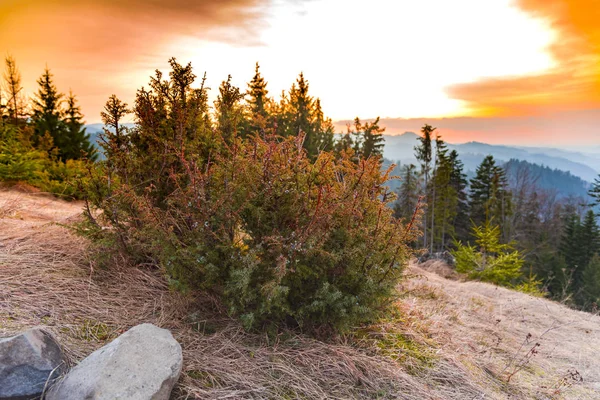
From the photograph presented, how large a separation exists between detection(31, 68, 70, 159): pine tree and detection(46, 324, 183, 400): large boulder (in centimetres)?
1852

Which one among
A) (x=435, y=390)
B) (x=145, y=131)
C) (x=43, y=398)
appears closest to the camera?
(x=43, y=398)

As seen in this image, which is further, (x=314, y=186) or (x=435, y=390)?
(x=314, y=186)

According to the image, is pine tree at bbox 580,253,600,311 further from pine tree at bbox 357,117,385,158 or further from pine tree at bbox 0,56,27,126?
pine tree at bbox 0,56,27,126

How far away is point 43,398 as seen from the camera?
2047mm

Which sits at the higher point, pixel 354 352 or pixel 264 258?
pixel 264 258

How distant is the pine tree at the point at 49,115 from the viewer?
1884 centimetres

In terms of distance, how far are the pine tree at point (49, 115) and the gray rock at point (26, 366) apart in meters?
18.3

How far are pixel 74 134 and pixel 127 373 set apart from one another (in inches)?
848

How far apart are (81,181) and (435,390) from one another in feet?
12.1

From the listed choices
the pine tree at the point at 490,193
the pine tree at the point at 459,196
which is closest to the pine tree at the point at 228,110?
the pine tree at the point at 490,193

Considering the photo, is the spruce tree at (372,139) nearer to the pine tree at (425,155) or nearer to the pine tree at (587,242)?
the pine tree at (425,155)

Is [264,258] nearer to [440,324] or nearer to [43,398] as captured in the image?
[43,398]

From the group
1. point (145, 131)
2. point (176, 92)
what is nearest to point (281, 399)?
point (145, 131)

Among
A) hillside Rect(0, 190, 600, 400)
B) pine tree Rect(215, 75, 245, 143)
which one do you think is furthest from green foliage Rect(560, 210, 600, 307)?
pine tree Rect(215, 75, 245, 143)
